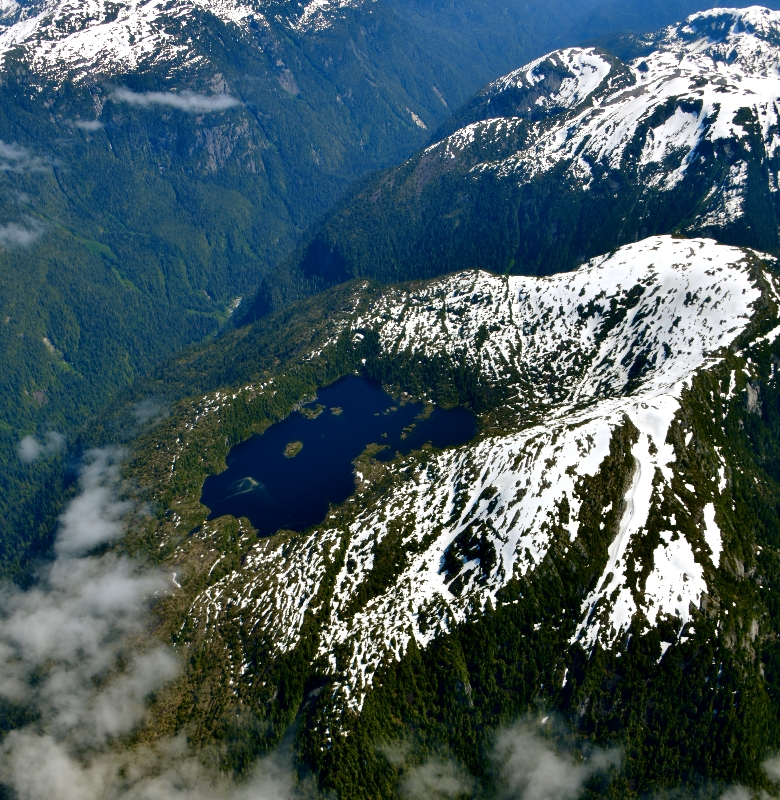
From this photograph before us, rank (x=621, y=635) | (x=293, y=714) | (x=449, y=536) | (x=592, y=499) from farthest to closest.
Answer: (x=449, y=536)
(x=592, y=499)
(x=293, y=714)
(x=621, y=635)

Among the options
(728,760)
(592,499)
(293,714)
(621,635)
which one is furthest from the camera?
(592,499)

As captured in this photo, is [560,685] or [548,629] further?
[548,629]

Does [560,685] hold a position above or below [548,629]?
below

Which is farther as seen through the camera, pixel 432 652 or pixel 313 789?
pixel 432 652

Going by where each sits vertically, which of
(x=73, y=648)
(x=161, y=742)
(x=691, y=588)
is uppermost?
(x=73, y=648)

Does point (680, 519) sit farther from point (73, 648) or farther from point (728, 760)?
point (73, 648)

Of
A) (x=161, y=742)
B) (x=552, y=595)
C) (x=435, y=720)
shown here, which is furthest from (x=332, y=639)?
(x=552, y=595)

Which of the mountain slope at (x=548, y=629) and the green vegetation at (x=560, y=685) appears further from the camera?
the mountain slope at (x=548, y=629)

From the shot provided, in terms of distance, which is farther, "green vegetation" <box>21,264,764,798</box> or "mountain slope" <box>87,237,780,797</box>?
"mountain slope" <box>87,237,780,797</box>

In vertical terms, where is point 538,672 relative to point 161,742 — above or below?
below
